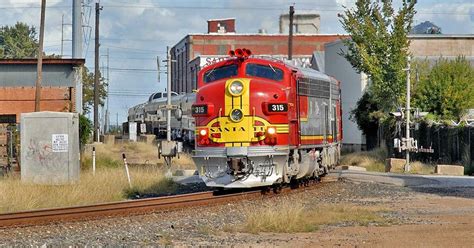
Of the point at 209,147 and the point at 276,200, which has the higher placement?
the point at 209,147

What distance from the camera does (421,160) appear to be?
41938mm

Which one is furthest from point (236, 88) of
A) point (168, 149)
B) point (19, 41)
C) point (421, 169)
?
point (19, 41)

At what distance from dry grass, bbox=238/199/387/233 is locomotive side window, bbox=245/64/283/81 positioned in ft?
12.7

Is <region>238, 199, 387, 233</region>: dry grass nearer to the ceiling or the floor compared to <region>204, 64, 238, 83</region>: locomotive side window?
nearer to the floor

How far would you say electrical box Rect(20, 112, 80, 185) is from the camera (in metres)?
25.1

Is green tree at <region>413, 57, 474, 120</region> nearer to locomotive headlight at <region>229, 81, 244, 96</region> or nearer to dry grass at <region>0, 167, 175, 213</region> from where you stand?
dry grass at <region>0, 167, 175, 213</region>

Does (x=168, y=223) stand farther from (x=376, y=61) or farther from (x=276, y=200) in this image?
(x=376, y=61)

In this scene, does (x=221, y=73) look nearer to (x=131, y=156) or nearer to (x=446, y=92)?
(x=446, y=92)

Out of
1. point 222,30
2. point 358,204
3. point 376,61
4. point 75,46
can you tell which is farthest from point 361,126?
point 222,30

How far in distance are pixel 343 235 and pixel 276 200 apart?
631cm

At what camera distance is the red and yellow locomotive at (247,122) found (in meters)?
19.9

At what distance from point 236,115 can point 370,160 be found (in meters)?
24.5

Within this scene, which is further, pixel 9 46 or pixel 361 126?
pixel 9 46

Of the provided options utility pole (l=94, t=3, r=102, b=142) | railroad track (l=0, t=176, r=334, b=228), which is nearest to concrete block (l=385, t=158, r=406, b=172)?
railroad track (l=0, t=176, r=334, b=228)
